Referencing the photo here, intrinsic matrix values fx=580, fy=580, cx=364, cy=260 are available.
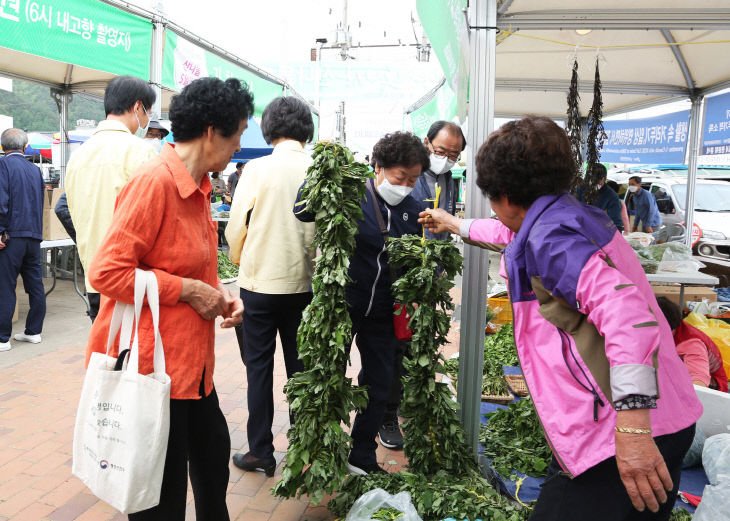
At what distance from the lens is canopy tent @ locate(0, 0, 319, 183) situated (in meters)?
5.20

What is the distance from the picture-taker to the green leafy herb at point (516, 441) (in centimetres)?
336

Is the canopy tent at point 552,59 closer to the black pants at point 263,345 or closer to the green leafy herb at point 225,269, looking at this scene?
the black pants at point 263,345

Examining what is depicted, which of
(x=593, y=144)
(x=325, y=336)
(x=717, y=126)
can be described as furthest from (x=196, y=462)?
(x=717, y=126)

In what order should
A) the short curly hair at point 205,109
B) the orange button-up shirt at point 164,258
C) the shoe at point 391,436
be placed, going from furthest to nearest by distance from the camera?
the shoe at point 391,436 → the short curly hair at point 205,109 → the orange button-up shirt at point 164,258

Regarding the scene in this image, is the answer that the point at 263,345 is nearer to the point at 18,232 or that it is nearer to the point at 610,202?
the point at 18,232

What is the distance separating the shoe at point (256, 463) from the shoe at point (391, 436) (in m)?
0.87

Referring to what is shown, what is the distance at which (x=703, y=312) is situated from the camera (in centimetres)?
Answer: 663

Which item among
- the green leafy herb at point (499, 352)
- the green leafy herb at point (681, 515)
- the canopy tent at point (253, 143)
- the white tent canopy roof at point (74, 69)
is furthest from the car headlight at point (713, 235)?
the green leafy herb at point (681, 515)

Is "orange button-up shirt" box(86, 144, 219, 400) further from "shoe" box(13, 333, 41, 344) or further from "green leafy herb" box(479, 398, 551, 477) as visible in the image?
"shoe" box(13, 333, 41, 344)

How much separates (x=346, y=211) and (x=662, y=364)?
158 cm

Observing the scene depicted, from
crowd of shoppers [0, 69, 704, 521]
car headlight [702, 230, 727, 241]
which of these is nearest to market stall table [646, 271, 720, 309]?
crowd of shoppers [0, 69, 704, 521]

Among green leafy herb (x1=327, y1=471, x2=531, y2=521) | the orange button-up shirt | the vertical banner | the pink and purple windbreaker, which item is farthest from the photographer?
green leafy herb (x1=327, y1=471, x2=531, y2=521)

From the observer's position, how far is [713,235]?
12.2 meters

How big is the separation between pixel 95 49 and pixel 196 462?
16.7 feet
